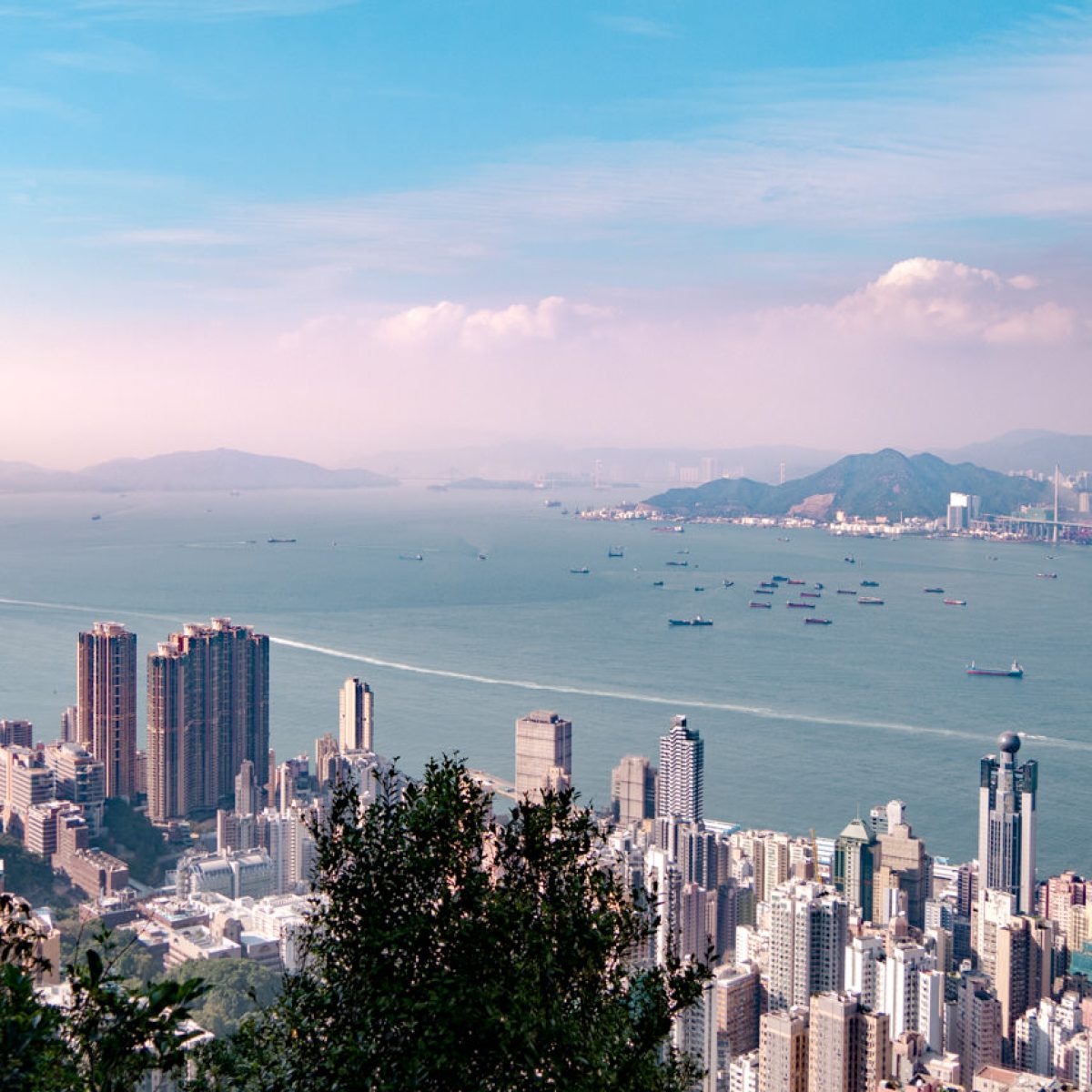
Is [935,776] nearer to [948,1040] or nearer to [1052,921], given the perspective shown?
[1052,921]

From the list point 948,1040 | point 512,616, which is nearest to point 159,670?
point 948,1040

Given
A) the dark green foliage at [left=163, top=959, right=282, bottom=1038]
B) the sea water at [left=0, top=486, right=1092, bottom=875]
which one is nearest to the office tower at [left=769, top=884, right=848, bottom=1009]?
the dark green foliage at [left=163, top=959, right=282, bottom=1038]

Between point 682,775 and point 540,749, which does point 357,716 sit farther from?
point 682,775

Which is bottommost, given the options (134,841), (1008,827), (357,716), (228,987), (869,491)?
(134,841)

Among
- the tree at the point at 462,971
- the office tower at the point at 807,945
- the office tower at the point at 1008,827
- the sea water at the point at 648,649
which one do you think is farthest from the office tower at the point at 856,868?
the tree at the point at 462,971

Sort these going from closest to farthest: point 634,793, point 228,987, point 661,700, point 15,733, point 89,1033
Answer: point 89,1033 → point 228,987 → point 634,793 → point 15,733 → point 661,700

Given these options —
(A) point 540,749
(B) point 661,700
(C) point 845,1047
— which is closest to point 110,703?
(A) point 540,749
